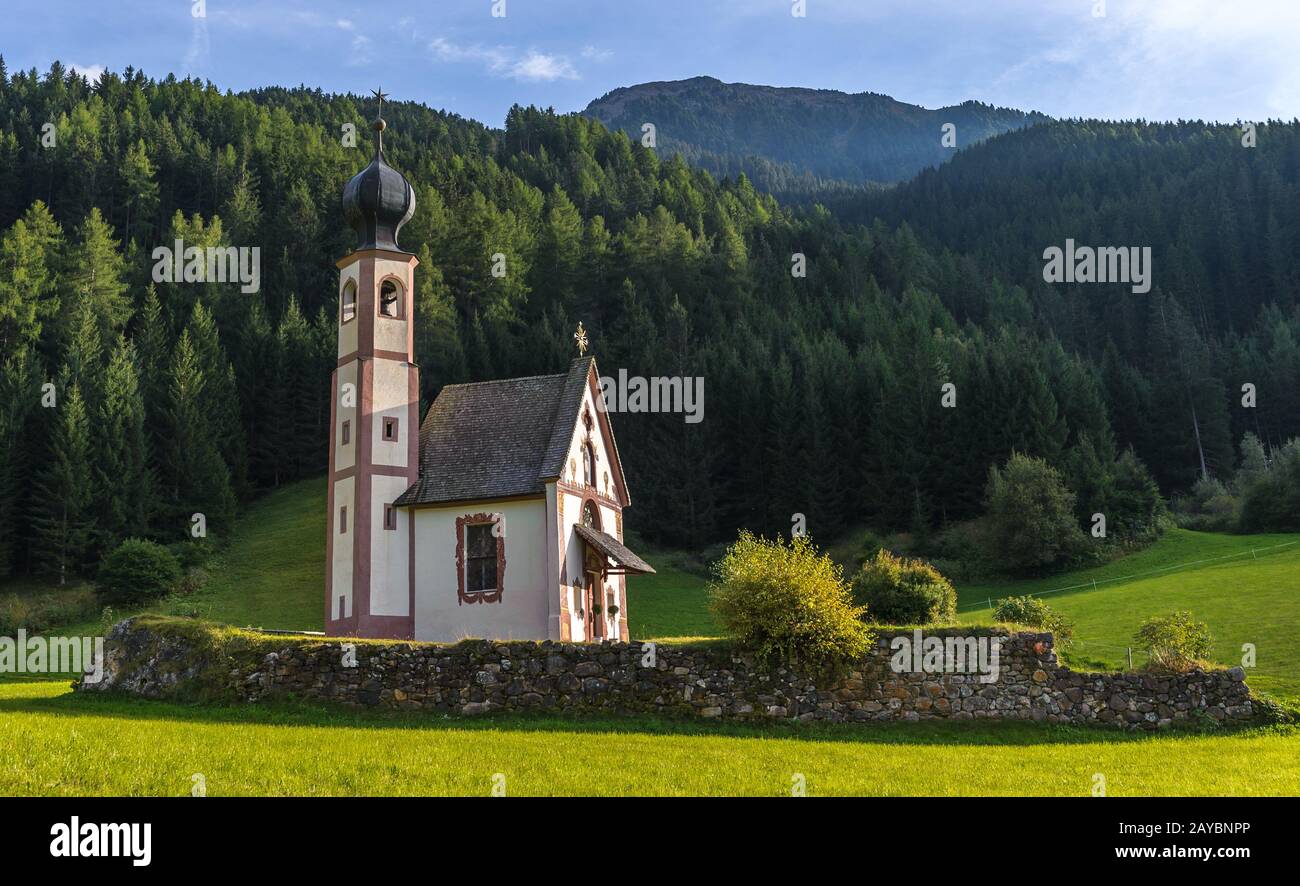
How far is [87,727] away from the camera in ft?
54.2

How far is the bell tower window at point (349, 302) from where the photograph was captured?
33.3m

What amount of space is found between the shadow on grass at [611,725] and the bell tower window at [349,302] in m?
15.0

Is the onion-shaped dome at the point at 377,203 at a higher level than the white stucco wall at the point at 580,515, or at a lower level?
higher

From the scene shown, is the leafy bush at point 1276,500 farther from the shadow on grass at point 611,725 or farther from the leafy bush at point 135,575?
the leafy bush at point 135,575

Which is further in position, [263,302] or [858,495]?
[263,302]

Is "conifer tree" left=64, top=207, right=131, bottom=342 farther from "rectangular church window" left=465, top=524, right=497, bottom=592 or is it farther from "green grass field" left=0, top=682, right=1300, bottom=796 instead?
"green grass field" left=0, top=682, right=1300, bottom=796

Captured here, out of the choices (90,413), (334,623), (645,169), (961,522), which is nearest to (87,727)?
(334,623)

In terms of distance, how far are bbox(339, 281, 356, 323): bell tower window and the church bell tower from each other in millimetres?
30

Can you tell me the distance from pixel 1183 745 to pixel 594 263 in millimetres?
73965

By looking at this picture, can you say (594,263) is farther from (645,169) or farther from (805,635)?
(805,635)

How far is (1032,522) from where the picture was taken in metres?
50.9

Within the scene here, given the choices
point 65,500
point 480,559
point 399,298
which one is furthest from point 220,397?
point 480,559

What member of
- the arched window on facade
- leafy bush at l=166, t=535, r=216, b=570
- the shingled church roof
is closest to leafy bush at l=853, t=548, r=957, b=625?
the shingled church roof

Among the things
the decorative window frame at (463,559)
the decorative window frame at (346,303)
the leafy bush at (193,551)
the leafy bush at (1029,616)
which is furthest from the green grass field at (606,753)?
the leafy bush at (193,551)
